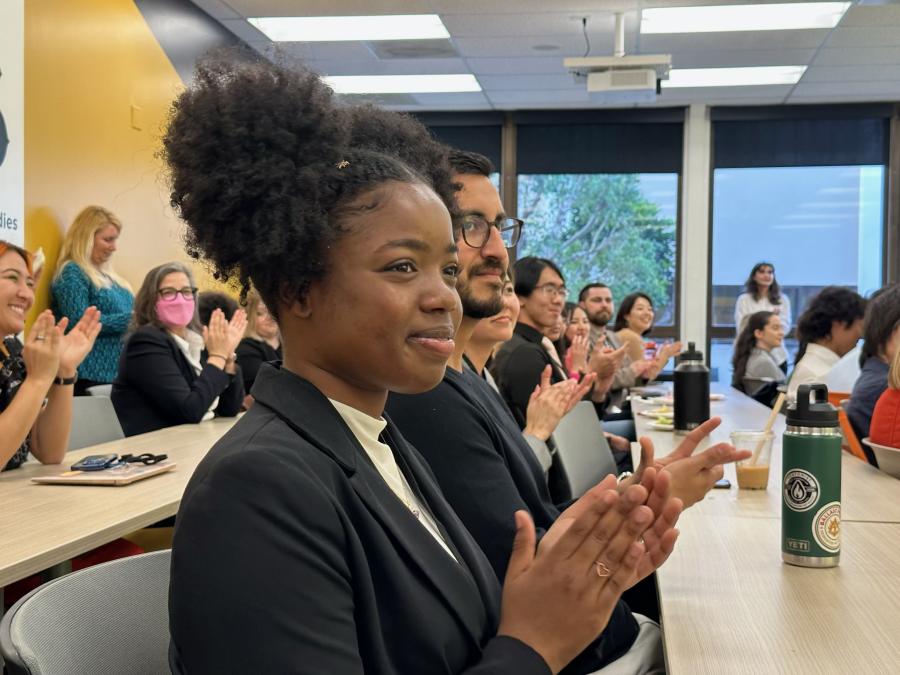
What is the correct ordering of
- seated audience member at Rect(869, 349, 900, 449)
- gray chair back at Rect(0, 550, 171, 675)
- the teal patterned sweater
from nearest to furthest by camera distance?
gray chair back at Rect(0, 550, 171, 675), seated audience member at Rect(869, 349, 900, 449), the teal patterned sweater

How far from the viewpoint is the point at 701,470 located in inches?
54.4

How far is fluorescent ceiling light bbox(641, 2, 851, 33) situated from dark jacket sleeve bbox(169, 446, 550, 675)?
5949mm

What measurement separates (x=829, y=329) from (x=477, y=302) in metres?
3.22

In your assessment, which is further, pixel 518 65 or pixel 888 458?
pixel 518 65

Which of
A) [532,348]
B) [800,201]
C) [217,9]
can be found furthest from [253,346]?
[800,201]

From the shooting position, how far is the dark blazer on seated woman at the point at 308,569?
78 cm

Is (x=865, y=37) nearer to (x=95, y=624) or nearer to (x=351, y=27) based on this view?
(x=351, y=27)

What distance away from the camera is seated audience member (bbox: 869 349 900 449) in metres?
2.53

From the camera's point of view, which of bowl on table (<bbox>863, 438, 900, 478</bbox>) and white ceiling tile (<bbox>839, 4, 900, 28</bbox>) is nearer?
bowl on table (<bbox>863, 438, 900, 478</bbox>)

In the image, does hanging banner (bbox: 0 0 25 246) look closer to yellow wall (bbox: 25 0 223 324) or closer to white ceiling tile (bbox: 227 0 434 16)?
yellow wall (bbox: 25 0 223 324)

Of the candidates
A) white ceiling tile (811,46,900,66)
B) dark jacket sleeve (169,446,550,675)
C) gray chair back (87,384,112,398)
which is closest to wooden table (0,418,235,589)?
dark jacket sleeve (169,446,550,675)

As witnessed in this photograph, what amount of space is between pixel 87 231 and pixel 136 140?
110cm

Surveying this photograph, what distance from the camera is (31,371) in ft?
8.05

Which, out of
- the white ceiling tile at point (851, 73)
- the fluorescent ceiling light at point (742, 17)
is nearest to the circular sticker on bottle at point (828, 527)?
the fluorescent ceiling light at point (742, 17)
